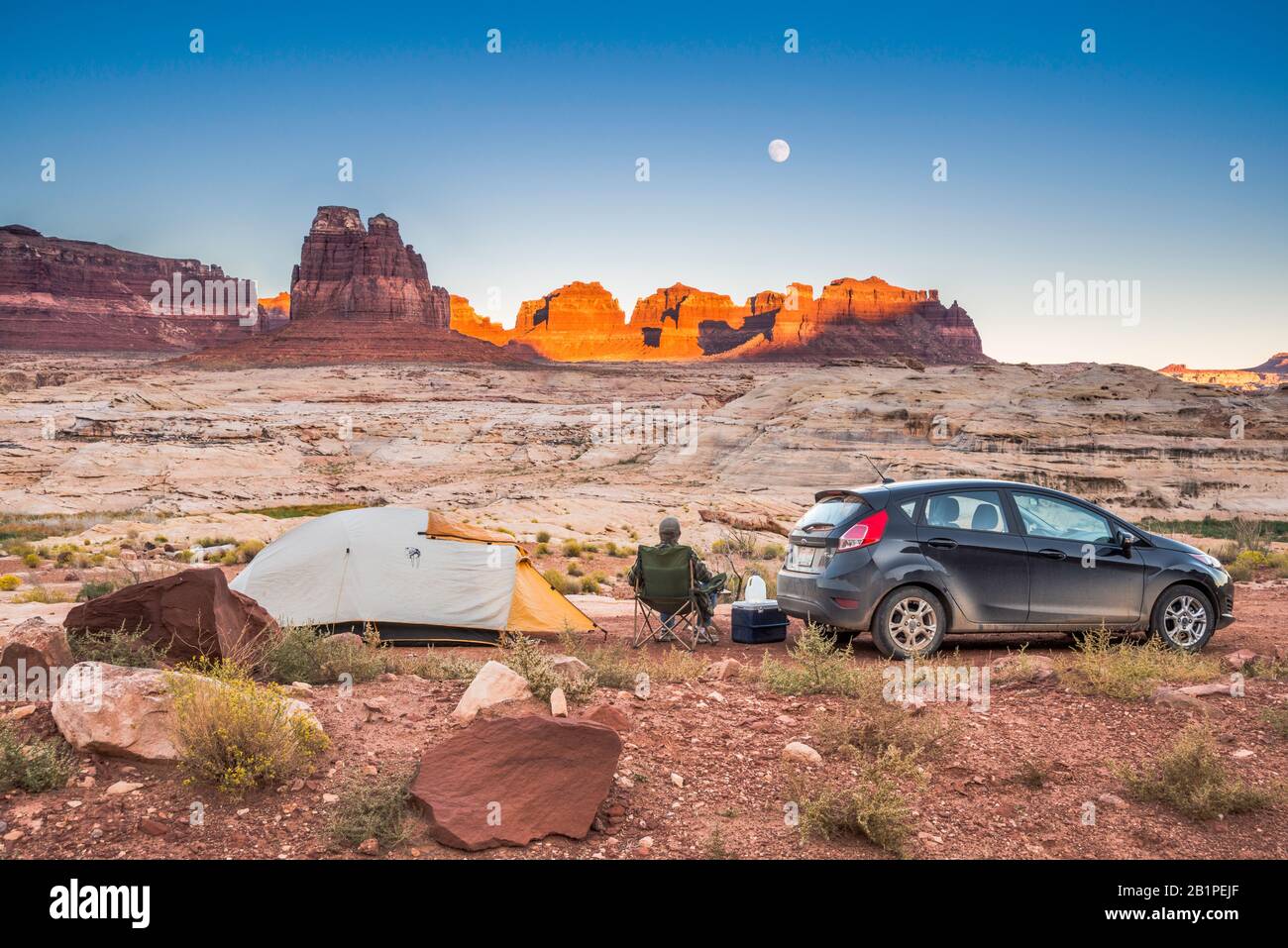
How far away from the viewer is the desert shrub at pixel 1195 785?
4738 mm

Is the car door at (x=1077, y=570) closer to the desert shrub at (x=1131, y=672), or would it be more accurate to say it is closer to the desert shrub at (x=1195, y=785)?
the desert shrub at (x=1131, y=672)

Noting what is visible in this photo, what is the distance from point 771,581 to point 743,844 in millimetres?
12618

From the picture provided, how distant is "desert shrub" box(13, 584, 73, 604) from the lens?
1502cm

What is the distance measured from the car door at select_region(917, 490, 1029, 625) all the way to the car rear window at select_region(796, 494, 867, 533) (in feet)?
2.08

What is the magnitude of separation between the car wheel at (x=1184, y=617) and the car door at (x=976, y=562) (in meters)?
1.42

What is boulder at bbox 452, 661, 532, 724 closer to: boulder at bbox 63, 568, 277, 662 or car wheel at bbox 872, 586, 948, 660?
boulder at bbox 63, 568, 277, 662

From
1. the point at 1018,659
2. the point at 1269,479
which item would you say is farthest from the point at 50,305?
the point at 1018,659

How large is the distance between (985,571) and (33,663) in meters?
7.50

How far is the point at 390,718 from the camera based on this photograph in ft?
19.2

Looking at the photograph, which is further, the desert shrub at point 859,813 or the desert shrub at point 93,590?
the desert shrub at point 93,590

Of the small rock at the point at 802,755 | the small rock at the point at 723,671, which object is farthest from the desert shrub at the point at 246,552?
the small rock at the point at 802,755

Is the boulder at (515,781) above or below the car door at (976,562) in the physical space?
below

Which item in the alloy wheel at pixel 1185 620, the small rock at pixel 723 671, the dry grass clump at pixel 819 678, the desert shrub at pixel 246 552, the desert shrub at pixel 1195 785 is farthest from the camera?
the desert shrub at pixel 246 552

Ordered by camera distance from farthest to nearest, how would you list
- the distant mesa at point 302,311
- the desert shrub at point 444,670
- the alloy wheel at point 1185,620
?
the distant mesa at point 302,311, the alloy wheel at point 1185,620, the desert shrub at point 444,670
